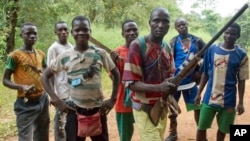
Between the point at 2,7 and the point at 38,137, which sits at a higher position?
the point at 2,7

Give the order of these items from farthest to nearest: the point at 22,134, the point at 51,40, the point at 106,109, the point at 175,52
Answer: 1. the point at 51,40
2. the point at 175,52
3. the point at 22,134
4. the point at 106,109

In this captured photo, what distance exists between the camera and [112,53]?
4.27m

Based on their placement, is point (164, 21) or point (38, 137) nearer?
point (164, 21)

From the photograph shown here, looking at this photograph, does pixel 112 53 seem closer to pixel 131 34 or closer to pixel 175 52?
pixel 131 34

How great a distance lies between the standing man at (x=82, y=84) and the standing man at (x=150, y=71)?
318 mm

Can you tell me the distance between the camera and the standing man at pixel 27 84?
13.0 feet

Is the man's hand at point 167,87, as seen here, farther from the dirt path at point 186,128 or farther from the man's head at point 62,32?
the dirt path at point 186,128

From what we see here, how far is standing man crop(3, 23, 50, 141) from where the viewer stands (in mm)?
3977

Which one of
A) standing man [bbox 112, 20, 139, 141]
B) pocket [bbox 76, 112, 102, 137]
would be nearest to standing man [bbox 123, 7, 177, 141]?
pocket [bbox 76, 112, 102, 137]

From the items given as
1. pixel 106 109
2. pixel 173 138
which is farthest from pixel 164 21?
pixel 173 138

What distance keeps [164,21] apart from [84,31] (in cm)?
72

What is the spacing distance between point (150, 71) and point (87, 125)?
0.75 meters

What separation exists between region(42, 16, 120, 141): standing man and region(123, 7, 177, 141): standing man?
0.32 m

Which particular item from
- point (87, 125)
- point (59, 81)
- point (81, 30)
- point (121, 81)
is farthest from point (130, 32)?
point (87, 125)
